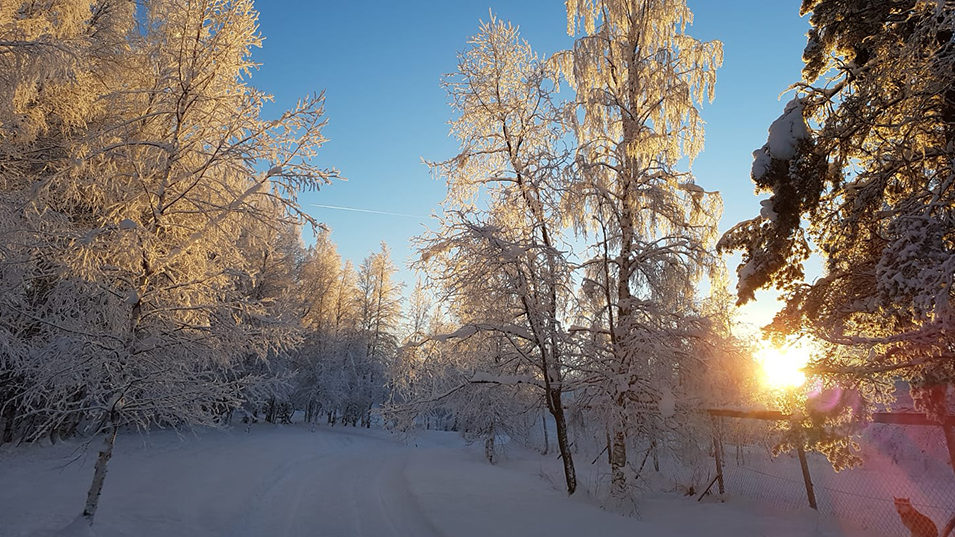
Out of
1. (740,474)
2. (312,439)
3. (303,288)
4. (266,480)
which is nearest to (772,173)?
(740,474)

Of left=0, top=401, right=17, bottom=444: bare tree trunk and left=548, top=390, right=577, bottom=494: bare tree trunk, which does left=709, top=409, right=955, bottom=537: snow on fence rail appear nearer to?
left=548, top=390, right=577, bottom=494: bare tree trunk

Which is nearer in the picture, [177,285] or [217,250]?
[177,285]

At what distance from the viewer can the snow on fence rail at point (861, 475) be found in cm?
748

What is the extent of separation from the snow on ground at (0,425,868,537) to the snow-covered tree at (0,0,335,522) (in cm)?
149

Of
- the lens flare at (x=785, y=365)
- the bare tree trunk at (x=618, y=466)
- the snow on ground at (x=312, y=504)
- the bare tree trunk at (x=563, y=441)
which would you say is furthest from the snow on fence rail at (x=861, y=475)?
the bare tree trunk at (x=563, y=441)

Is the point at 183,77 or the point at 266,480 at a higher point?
the point at 183,77

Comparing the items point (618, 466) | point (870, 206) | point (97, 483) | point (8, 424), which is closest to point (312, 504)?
point (97, 483)

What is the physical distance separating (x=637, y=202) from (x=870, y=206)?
4.62m

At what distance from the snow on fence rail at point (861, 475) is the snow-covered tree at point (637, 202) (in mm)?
2084

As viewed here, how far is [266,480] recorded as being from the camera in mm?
12164

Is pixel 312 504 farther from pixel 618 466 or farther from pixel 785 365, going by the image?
pixel 785 365

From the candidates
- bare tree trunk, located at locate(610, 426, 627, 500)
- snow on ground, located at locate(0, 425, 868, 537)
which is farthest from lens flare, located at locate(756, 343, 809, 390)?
bare tree trunk, located at locate(610, 426, 627, 500)

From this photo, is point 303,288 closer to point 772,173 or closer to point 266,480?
point 266,480

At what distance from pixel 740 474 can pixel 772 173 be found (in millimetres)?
8533
